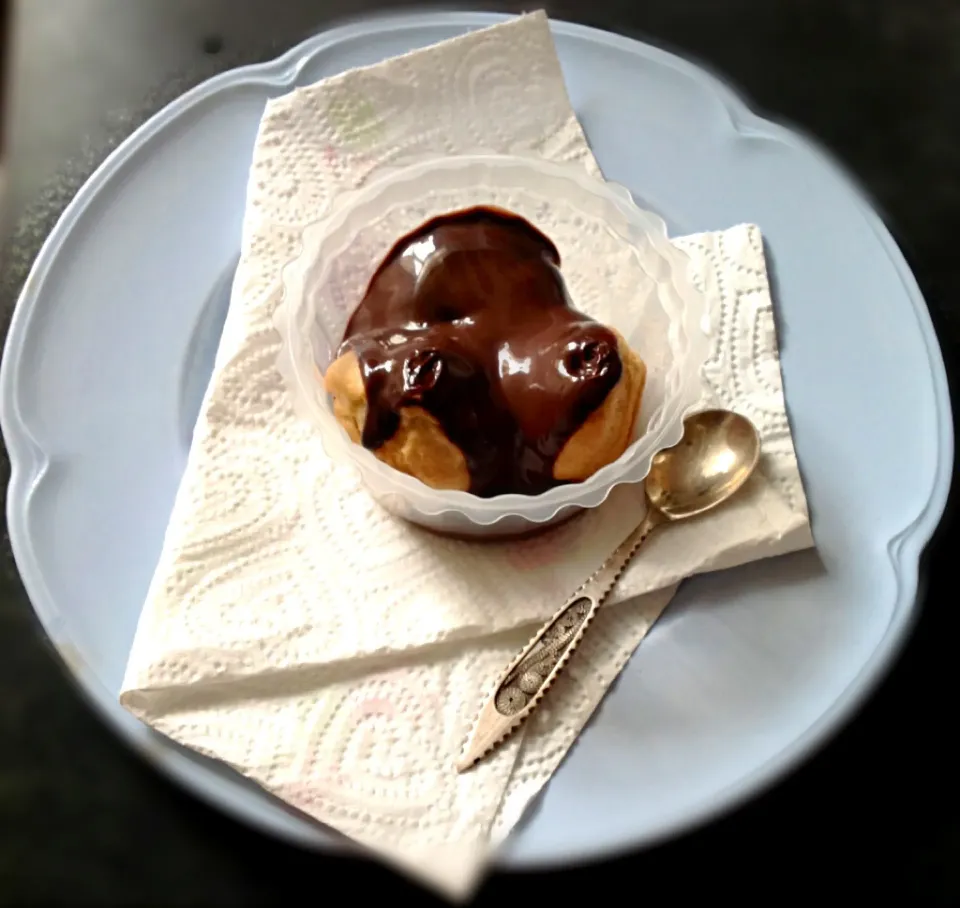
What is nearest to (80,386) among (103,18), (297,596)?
(297,596)

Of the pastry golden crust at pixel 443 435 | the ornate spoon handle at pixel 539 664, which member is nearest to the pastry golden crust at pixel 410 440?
the pastry golden crust at pixel 443 435

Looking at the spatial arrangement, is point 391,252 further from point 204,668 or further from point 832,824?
point 832,824

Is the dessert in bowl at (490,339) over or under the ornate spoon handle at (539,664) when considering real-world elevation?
over

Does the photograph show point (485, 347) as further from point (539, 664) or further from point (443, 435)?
point (539, 664)

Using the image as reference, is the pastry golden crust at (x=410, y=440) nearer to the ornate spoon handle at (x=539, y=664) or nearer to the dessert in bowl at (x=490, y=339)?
the dessert in bowl at (x=490, y=339)

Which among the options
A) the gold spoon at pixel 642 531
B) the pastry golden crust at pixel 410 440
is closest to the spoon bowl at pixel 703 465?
the gold spoon at pixel 642 531

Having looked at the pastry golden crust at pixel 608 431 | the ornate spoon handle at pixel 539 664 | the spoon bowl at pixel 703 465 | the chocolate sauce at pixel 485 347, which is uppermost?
the chocolate sauce at pixel 485 347
